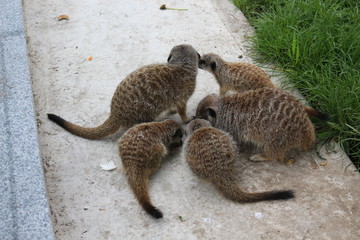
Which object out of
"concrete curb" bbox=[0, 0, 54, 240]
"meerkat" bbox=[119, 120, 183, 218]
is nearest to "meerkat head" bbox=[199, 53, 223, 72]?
"meerkat" bbox=[119, 120, 183, 218]

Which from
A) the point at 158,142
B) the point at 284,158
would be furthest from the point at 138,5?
the point at 284,158

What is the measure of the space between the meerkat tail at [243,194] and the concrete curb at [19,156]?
102cm

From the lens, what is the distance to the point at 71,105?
134 inches

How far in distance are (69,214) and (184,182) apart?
29.3 inches

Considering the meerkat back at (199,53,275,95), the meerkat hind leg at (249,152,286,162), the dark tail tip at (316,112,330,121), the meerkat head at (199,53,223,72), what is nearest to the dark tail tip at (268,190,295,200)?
the meerkat hind leg at (249,152,286,162)

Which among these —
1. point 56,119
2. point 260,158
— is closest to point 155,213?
point 260,158

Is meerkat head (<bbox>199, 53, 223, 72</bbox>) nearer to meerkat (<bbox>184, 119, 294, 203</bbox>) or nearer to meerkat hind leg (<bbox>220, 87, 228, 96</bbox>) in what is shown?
meerkat hind leg (<bbox>220, 87, 228, 96</bbox>)

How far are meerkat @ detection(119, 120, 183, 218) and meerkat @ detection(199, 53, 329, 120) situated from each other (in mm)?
730

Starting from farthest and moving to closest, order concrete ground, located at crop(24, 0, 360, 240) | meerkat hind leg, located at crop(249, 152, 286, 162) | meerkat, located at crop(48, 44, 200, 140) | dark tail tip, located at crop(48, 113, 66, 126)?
dark tail tip, located at crop(48, 113, 66, 126), meerkat, located at crop(48, 44, 200, 140), meerkat hind leg, located at crop(249, 152, 286, 162), concrete ground, located at crop(24, 0, 360, 240)

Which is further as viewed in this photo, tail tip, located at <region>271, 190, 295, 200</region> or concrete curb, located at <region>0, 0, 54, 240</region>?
tail tip, located at <region>271, 190, 295, 200</region>

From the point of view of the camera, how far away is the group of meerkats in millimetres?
2619

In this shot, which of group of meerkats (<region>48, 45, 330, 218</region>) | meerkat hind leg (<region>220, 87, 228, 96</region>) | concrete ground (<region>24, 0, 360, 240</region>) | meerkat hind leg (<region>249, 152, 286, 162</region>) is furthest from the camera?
meerkat hind leg (<region>220, 87, 228, 96</region>)

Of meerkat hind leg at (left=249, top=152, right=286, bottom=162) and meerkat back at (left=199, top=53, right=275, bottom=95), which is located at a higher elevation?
meerkat back at (left=199, top=53, right=275, bottom=95)

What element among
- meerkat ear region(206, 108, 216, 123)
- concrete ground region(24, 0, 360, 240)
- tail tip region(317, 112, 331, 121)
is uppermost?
tail tip region(317, 112, 331, 121)
